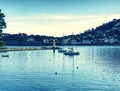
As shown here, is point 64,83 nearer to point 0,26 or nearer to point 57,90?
point 57,90

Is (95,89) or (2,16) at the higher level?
(2,16)

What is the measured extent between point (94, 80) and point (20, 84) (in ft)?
43.5

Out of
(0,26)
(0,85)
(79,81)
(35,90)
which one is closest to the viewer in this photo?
(35,90)

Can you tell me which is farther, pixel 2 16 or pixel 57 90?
pixel 2 16

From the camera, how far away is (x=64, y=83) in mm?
54031

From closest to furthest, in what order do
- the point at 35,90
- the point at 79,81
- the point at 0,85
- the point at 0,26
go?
1. the point at 35,90
2. the point at 0,85
3. the point at 79,81
4. the point at 0,26

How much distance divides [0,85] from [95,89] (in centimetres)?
1489

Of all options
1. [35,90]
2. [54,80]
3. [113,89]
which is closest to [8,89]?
[35,90]

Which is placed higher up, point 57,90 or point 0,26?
point 0,26

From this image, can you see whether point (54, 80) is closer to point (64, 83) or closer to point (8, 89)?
point (64, 83)

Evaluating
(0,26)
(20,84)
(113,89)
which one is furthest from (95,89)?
(0,26)

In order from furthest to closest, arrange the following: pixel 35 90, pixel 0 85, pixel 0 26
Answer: pixel 0 26, pixel 0 85, pixel 35 90

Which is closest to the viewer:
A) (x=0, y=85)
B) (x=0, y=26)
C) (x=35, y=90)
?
(x=35, y=90)

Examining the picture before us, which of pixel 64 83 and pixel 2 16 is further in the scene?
pixel 2 16
